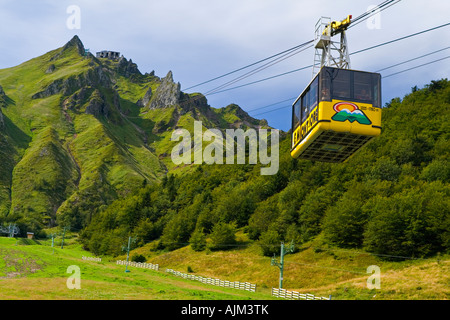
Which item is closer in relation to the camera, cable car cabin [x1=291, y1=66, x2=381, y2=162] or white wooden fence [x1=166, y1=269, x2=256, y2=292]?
cable car cabin [x1=291, y1=66, x2=381, y2=162]

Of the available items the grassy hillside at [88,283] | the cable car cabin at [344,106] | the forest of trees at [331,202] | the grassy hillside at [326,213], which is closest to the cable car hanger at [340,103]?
the cable car cabin at [344,106]

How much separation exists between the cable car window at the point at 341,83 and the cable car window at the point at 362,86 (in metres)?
0.52

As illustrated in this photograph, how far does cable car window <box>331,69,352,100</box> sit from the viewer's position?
2861 centimetres

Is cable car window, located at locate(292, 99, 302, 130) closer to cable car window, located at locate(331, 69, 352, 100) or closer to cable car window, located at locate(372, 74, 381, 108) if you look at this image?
cable car window, located at locate(331, 69, 352, 100)

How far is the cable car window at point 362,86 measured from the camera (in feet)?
94.5

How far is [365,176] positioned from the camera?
120125 millimetres

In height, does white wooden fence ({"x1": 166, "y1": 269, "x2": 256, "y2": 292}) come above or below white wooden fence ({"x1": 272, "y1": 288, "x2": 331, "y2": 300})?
below

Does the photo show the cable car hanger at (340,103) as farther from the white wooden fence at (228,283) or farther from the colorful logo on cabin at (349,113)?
the white wooden fence at (228,283)

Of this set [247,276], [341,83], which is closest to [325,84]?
[341,83]

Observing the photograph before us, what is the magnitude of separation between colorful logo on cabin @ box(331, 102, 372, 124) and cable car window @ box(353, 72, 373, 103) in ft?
2.84

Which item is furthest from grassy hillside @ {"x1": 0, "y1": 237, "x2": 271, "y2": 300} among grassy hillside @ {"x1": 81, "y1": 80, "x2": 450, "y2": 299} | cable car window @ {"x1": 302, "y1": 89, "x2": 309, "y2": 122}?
grassy hillside @ {"x1": 81, "y1": 80, "x2": 450, "y2": 299}
